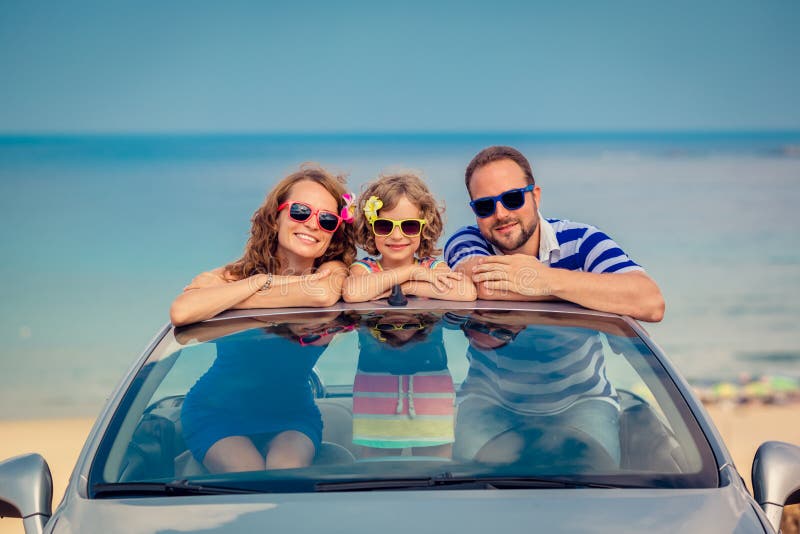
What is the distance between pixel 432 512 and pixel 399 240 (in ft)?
5.56

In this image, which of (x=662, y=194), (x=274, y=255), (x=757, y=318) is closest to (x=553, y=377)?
(x=274, y=255)

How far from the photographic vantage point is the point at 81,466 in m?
2.48

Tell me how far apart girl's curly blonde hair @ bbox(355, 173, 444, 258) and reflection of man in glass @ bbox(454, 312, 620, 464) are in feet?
2.96

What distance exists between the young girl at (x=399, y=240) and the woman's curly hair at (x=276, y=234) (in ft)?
0.25

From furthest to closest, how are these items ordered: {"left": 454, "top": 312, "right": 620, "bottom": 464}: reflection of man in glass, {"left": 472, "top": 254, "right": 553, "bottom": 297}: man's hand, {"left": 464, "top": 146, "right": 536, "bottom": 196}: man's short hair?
{"left": 464, "top": 146, "right": 536, "bottom": 196}: man's short hair < {"left": 472, "top": 254, "right": 553, "bottom": 297}: man's hand < {"left": 454, "top": 312, "right": 620, "bottom": 464}: reflection of man in glass

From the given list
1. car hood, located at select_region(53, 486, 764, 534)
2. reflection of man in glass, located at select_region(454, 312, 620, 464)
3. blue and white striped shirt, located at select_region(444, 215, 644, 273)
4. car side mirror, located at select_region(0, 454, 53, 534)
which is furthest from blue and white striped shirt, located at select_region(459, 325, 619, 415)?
car side mirror, located at select_region(0, 454, 53, 534)

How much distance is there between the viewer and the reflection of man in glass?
2576 millimetres

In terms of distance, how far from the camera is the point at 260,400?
2773mm

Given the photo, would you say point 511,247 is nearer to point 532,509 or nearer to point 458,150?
point 532,509

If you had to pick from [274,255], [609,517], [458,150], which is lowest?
[609,517]

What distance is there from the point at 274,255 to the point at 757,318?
454 inches

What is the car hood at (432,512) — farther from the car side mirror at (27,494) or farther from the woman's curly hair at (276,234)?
the woman's curly hair at (276,234)

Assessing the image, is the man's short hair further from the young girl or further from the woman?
the woman

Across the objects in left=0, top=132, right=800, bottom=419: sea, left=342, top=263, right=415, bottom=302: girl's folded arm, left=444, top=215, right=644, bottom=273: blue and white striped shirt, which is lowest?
left=342, top=263, right=415, bottom=302: girl's folded arm
